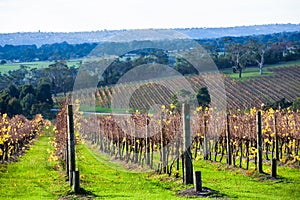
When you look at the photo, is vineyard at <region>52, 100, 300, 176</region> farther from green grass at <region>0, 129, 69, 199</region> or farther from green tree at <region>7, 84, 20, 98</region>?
green tree at <region>7, 84, 20, 98</region>

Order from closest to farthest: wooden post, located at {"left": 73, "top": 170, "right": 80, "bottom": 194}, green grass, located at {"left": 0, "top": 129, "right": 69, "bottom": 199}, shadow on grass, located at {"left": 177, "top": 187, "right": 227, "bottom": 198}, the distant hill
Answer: shadow on grass, located at {"left": 177, "top": 187, "right": 227, "bottom": 198} < wooden post, located at {"left": 73, "top": 170, "right": 80, "bottom": 194} < green grass, located at {"left": 0, "top": 129, "right": 69, "bottom": 199} < the distant hill

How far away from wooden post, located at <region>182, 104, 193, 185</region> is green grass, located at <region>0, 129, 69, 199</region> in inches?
135

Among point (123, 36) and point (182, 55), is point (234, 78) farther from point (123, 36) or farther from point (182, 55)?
point (123, 36)

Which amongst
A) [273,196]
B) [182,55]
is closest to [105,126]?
[273,196]

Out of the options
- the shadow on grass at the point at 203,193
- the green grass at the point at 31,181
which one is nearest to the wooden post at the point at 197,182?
the shadow on grass at the point at 203,193

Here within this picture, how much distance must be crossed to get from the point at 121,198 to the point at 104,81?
159 feet

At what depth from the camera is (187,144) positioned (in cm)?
1578

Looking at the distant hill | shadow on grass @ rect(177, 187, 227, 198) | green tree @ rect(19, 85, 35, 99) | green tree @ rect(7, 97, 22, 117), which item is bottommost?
green tree @ rect(7, 97, 22, 117)

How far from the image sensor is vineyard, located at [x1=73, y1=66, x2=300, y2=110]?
169 feet

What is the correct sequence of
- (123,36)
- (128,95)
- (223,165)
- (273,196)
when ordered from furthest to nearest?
(128,95) < (123,36) < (223,165) < (273,196)

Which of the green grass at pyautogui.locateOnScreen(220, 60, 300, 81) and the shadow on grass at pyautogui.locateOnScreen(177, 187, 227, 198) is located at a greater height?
the green grass at pyautogui.locateOnScreen(220, 60, 300, 81)

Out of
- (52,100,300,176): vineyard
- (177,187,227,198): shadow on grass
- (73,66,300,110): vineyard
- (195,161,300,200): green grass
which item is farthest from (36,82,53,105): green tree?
(177,187,227,198): shadow on grass

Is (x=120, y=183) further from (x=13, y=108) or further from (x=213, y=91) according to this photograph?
(x=13, y=108)

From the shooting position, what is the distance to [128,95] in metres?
53.5
